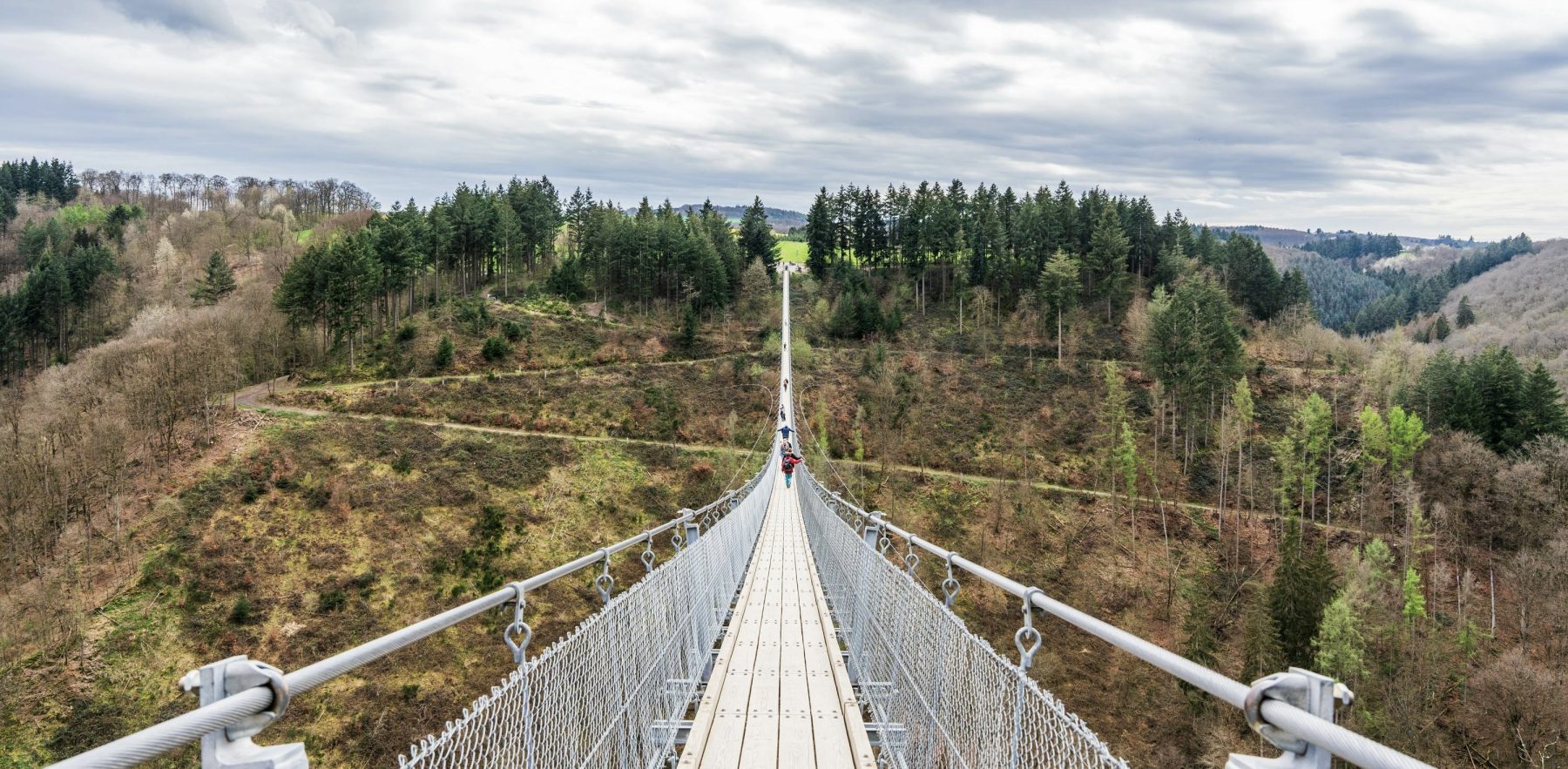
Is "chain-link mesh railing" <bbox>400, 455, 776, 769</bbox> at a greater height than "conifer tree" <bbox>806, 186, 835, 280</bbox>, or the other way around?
"conifer tree" <bbox>806, 186, 835, 280</bbox>

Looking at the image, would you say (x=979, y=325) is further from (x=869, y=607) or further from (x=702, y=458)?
(x=869, y=607)

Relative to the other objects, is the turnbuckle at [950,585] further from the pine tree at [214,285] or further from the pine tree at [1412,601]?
the pine tree at [214,285]

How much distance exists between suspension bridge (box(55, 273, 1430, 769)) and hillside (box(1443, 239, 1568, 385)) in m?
56.5

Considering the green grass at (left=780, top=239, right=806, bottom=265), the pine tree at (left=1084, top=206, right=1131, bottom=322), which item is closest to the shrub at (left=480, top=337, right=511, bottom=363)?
the pine tree at (left=1084, top=206, right=1131, bottom=322)

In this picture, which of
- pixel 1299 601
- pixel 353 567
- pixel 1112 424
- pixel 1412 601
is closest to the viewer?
pixel 1299 601

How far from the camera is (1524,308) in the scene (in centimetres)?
7888

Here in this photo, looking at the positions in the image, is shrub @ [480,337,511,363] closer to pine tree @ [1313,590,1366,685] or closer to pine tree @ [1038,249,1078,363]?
pine tree @ [1038,249,1078,363]

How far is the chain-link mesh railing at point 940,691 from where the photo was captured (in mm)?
2312

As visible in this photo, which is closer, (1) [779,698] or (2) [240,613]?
(1) [779,698]

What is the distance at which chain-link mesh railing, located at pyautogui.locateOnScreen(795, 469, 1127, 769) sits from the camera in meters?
2.31

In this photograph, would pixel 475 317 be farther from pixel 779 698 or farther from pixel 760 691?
pixel 779 698

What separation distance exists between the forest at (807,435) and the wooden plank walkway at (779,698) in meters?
17.4

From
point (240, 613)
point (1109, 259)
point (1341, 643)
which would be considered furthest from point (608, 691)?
point (1109, 259)

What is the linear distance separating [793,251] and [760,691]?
3452 inches
